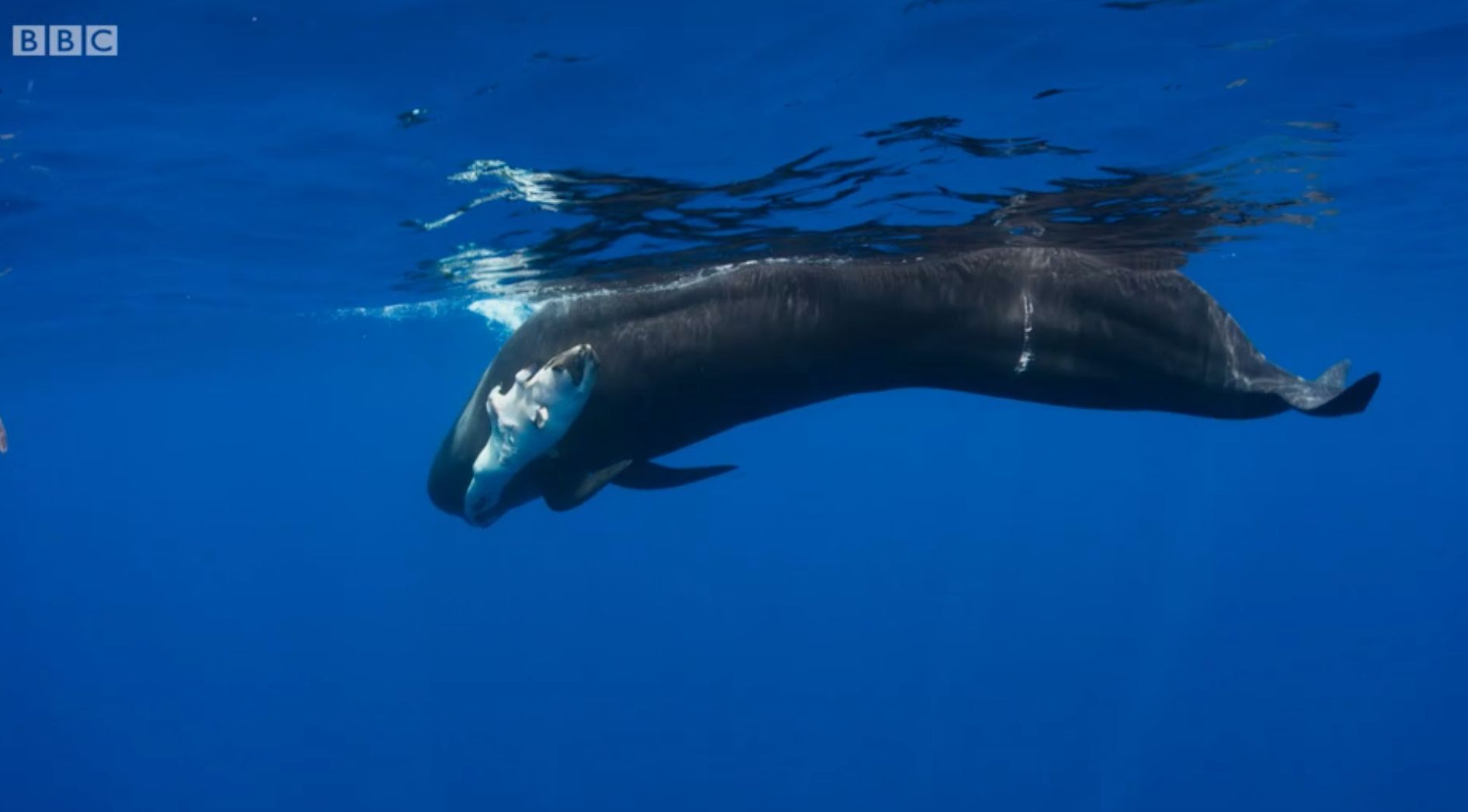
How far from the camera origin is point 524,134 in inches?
368

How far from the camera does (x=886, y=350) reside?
6.45m

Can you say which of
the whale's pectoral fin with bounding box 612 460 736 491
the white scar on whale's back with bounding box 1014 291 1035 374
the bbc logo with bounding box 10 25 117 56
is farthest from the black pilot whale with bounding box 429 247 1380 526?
the bbc logo with bounding box 10 25 117 56

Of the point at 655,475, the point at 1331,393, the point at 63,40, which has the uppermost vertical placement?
the point at 63,40

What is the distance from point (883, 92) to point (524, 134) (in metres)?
3.46

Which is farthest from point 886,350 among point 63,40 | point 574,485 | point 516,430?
point 63,40

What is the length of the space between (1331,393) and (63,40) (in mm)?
9410

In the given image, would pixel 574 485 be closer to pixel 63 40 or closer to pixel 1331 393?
pixel 1331 393

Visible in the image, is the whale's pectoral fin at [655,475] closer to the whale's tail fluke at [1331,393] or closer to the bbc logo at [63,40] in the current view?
the whale's tail fluke at [1331,393]

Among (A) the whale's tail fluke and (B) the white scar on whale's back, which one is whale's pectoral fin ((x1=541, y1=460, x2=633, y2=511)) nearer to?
(B) the white scar on whale's back

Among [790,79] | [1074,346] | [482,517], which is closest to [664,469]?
[482,517]

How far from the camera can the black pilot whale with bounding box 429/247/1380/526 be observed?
6.37m

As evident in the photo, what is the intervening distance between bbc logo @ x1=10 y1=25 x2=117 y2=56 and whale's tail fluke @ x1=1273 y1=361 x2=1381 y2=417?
870cm

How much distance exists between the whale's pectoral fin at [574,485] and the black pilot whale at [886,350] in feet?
0.04

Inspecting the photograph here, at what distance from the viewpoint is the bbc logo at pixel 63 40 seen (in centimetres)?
718
